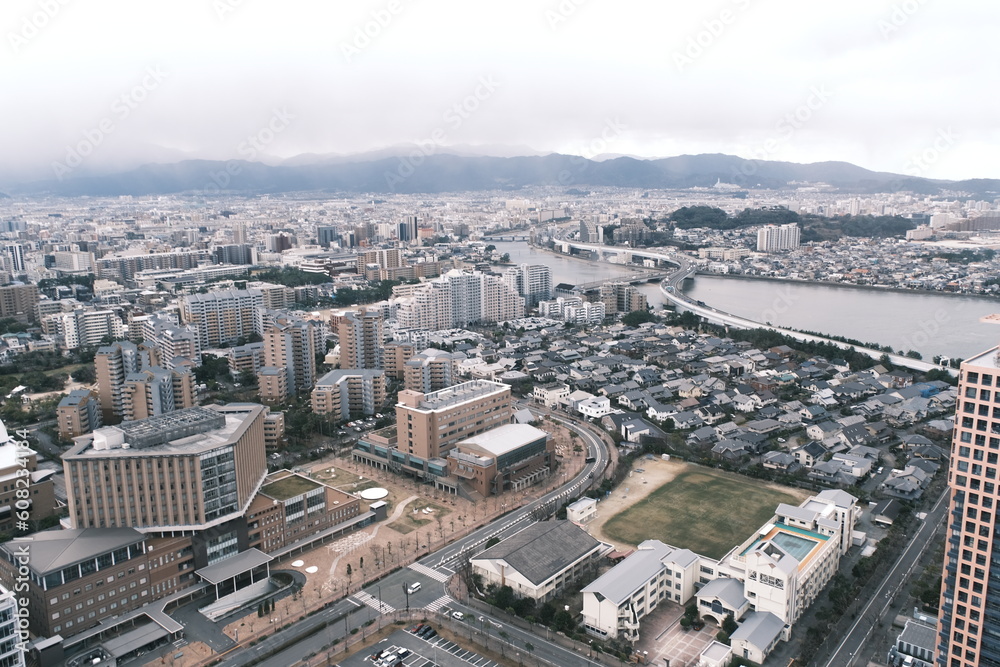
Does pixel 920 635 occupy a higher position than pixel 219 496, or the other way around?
pixel 219 496

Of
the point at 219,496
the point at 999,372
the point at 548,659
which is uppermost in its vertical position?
the point at 999,372

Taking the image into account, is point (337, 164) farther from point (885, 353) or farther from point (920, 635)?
point (920, 635)

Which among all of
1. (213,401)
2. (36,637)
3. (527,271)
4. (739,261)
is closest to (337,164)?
(739,261)

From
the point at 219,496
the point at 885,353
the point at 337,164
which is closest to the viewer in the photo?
the point at 219,496

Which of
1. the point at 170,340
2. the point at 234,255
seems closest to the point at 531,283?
the point at 170,340

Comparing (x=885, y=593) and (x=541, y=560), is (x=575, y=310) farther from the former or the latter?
(x=885, y=593)

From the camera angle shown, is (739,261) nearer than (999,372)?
No

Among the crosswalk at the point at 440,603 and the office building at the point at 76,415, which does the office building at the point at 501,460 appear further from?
the office building at the point at 76,415

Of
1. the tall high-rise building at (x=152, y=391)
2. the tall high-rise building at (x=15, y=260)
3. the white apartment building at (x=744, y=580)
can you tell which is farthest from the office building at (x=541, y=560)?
the tall high-rise building at (x=15, y=260)
